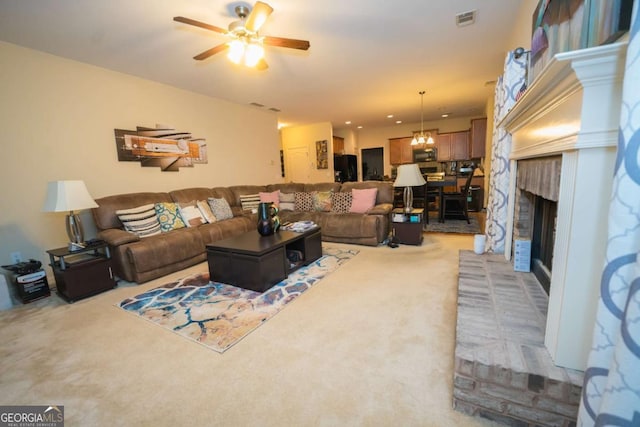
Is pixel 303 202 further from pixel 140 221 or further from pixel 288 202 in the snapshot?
pixel 140 221

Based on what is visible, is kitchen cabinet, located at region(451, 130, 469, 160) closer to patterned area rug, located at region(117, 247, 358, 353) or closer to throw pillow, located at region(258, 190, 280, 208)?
throw pillow, located at region(258, 190, 280, 208)

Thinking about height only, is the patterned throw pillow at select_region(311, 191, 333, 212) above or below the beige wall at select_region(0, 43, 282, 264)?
below

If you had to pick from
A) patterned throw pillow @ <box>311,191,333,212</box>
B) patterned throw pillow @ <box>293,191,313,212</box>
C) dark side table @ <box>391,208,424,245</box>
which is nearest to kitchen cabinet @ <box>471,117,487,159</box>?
dark side table @ <box>391,208,424,245</box>

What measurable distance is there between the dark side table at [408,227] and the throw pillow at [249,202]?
239 cm

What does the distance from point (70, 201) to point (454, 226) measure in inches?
210

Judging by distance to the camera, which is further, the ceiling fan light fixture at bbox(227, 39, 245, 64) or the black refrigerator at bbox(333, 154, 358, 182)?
the black refrigerator at bbox(333, 154, 358, 182)

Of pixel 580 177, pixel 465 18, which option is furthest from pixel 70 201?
pixel 465 18

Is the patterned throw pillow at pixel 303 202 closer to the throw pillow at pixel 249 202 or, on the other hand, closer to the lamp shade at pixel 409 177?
the throw pillow at pixel 249 202

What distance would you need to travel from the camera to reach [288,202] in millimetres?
4723

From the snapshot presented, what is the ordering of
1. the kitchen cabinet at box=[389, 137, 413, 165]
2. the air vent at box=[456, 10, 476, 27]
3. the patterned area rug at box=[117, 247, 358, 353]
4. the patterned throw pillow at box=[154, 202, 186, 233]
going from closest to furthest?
1. the patterned area rug at box=[117, 247, 358, 353]
2. the air vent at box=[456, 10, 476, 27]
3. the patterned throw pillow at box=[154, 202, 186, 233]
4. the kitchen cabinet at box=[389, 137, 413, 165]

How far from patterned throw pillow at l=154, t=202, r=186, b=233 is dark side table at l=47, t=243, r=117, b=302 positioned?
68 centimetres

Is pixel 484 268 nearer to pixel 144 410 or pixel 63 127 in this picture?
pixel 144 410

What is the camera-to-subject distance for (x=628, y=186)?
67cm

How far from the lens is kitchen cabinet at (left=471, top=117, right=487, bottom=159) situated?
6.12 m
